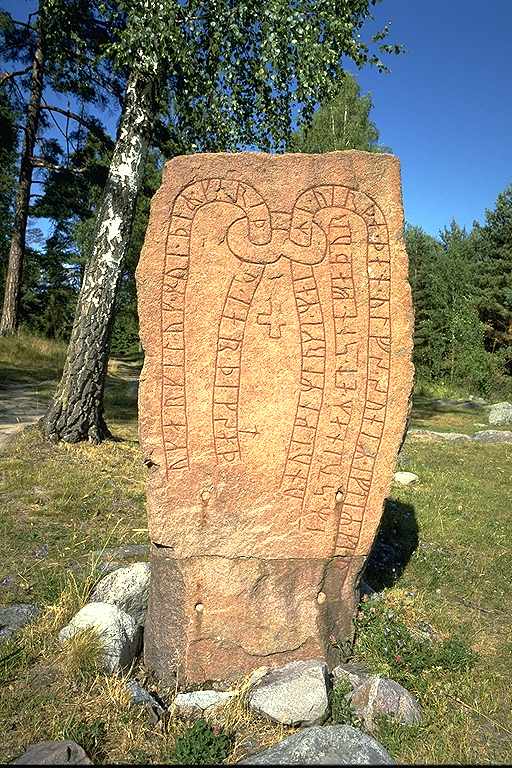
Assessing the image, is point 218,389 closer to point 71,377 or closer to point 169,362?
point 169,362

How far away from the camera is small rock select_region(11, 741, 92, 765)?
2280mm

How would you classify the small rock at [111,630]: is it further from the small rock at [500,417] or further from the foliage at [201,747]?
the small rock at [500,417]

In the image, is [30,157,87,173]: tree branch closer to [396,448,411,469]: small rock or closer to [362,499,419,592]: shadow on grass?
[396,448,411,469]: small rock

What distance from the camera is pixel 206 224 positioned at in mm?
3121

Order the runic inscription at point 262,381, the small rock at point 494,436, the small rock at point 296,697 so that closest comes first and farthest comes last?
the small rock at point 296,697 → the runic inscription at point 262,381 → the small rock at point 494,436

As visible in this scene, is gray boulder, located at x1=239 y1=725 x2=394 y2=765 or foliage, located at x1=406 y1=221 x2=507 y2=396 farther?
foliage, located at x1=406 y1=221 x2=507 y2=396

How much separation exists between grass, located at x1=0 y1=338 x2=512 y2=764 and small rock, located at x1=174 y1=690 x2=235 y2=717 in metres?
0.07

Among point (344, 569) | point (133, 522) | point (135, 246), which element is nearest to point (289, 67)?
point (133, 522)

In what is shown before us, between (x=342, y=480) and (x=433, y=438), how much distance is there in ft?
23.8

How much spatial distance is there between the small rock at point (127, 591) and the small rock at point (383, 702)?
4.26ft

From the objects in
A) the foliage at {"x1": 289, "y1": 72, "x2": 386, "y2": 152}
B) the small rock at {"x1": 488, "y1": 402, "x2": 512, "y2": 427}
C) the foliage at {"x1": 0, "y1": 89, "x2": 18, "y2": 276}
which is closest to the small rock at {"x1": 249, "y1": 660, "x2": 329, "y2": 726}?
the small rock at {"x1": 488, "y1": 402, "x2": 512, "y2": 427}

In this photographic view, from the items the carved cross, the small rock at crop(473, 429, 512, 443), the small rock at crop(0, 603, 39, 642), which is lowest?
the small rock at crop(0, 603, 39, 642)

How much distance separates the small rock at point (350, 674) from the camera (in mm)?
2998

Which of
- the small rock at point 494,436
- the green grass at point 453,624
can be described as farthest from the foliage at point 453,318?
the green grass at point 453,624
